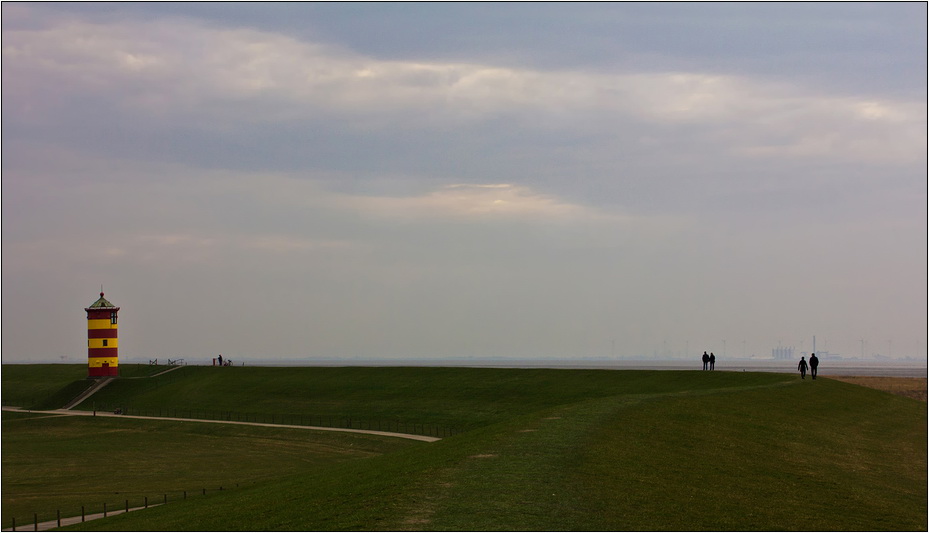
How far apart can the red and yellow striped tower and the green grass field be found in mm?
22778

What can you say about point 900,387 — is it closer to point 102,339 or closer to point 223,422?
point 223,422

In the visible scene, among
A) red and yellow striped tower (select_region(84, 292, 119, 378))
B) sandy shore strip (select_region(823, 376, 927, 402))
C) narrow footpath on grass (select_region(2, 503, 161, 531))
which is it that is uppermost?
red and yellow striped tower (select_region(84, 292, 119, 378))

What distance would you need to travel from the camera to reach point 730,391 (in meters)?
56.9

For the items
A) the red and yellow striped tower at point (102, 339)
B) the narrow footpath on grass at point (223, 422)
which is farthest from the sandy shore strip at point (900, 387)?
the red and yellow striped tower at point (102, 339)

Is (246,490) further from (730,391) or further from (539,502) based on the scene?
(730,391)

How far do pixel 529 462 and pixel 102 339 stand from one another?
3457 inches

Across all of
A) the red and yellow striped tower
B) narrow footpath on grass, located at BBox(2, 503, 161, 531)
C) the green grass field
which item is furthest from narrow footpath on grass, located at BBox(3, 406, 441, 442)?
narrow footpath on grass, located at BBox(2, 503, 161, 531)

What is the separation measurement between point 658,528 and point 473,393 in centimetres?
5508

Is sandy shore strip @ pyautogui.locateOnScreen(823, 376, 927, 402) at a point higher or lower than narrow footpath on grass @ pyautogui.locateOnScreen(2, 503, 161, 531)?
higher

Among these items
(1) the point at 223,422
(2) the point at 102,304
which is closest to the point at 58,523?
(1) the point at 223,422

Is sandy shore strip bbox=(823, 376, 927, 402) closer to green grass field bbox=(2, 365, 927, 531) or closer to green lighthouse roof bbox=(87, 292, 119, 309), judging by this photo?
green grass field bbox=(2, 365, 927, 531)

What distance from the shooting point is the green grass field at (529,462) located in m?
27.1

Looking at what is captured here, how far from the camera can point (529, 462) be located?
31953mm

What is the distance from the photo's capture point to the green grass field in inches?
1066
